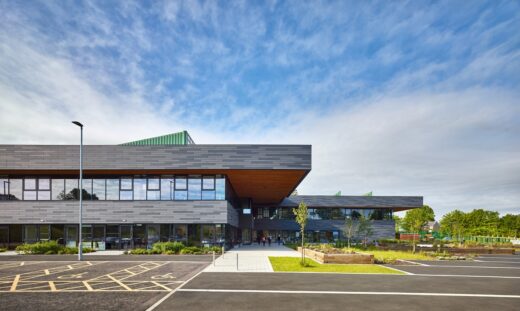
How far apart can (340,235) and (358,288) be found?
44986mm

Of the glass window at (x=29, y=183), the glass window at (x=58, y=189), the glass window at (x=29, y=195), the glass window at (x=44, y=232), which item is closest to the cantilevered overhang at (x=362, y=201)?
the glass window at (x=58, y=189)

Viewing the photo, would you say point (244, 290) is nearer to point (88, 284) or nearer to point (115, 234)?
point (88, 284)

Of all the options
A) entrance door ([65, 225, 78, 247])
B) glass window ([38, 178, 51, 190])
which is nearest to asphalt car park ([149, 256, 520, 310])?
entrance door ([65, 225, 78, 247])

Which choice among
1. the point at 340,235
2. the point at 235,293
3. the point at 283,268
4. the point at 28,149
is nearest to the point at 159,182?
the point at 28,149

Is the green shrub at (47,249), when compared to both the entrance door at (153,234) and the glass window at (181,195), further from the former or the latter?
the glass window at (181,195)

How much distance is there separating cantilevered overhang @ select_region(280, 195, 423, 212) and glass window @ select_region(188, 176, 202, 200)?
2931cm

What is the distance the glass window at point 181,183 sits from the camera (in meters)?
30.2

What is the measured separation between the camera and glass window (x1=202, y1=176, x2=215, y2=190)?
3023 cm

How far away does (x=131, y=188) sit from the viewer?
3061cm

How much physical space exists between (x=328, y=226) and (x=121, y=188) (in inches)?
1452

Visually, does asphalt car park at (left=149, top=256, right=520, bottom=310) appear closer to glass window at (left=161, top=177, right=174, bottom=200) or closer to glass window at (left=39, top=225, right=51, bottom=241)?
glass window at (left=161, top=177, right=174, bottom=200)

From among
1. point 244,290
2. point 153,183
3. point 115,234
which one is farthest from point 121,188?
point 244,290

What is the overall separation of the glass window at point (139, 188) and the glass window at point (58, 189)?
715cm

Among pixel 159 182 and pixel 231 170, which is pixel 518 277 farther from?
pixel 159 182
